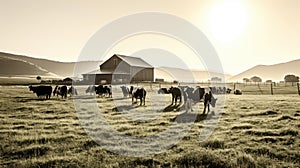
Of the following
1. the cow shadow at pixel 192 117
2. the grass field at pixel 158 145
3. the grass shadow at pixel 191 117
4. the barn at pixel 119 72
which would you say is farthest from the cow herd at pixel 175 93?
the barn at pixel 119 72

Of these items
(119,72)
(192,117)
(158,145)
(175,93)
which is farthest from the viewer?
(119,72)

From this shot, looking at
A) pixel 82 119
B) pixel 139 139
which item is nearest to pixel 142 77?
pixel 82 119

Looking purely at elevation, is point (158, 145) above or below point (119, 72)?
below

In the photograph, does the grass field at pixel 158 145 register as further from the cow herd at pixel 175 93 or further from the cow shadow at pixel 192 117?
the cow herd at pixel 175 93

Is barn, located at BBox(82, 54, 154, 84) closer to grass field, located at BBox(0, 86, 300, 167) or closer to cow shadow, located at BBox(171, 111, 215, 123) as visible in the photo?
cow shadow, located at BBox(171, 111, 215, 123)

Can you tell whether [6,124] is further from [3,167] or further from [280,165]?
[280,165]

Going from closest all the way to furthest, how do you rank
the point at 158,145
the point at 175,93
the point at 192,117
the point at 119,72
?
the point at 158,145, the point at 192,117, the point at 175,93, the point at 119,72

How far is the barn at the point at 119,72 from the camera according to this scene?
72.2 metres

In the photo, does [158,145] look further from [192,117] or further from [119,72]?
[119,72]

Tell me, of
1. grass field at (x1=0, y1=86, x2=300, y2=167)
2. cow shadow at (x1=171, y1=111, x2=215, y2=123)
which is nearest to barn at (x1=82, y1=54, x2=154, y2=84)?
cow shadow at (x1=171, y1=111, x2=215, y2=123)

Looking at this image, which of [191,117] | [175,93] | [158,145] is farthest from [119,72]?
[158,145]

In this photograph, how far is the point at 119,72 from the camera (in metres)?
77.1

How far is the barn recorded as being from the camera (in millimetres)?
72250

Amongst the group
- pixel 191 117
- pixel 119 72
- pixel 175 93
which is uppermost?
pixel 119 72
